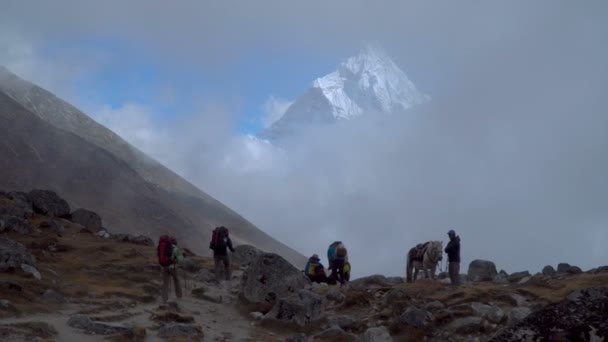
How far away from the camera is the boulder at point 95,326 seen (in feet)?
48.3

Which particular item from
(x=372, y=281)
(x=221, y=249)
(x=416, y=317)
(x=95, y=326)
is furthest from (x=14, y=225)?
(x=416, y=317)

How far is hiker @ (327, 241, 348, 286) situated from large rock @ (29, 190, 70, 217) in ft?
70.7

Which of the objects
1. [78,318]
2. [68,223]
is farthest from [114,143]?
[78,318]

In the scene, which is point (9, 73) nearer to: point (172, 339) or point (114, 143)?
point (114, 143)

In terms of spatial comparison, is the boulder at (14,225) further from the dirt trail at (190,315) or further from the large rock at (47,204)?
the dirt trail at (190,315)

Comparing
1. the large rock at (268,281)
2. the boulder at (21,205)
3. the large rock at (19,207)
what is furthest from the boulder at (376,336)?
the boulder at (21,205)

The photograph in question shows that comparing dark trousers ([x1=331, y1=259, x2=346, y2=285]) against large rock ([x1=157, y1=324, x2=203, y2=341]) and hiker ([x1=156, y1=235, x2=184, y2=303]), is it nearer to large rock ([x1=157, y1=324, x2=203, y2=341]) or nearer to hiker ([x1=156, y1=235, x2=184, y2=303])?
hiker ([x1=156, y1=235, x2=184, y2=303])

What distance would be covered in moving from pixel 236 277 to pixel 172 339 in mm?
11873

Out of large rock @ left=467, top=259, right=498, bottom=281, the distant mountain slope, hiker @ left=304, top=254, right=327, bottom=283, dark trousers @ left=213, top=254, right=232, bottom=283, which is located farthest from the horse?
the distant mountain slope

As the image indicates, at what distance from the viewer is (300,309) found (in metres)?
18.0

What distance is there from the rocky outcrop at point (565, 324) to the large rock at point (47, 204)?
36773mm

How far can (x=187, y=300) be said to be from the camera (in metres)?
21.0

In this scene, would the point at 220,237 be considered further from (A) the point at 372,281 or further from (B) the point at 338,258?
(A) the point at 372,281

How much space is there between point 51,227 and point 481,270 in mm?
21846
